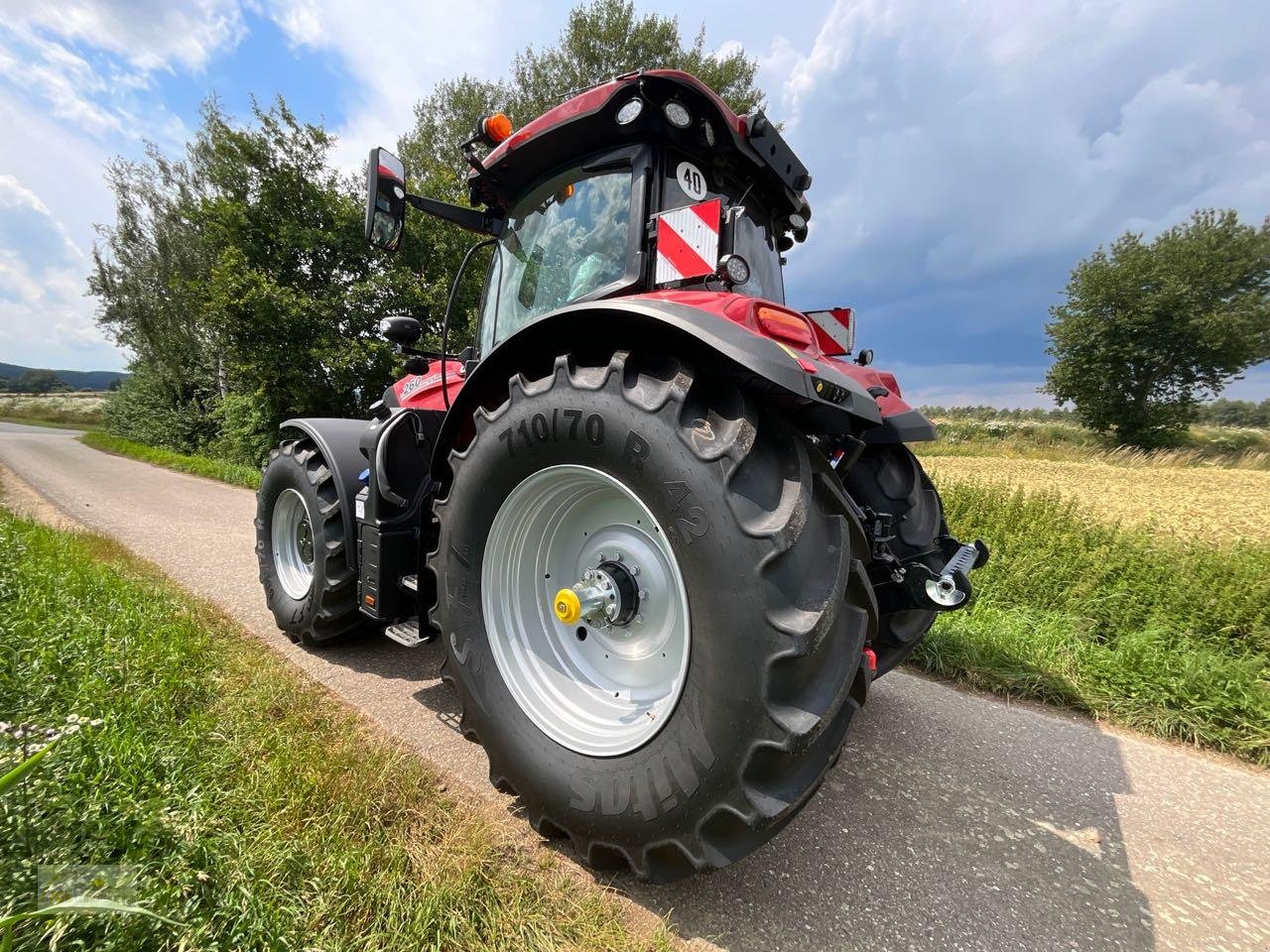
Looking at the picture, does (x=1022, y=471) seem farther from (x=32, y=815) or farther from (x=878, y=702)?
(x=32, y=815)

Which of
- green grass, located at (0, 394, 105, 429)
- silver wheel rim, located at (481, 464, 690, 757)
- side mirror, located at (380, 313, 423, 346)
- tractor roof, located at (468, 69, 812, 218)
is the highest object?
tractor roof, located at (468, 69, 812, 218)

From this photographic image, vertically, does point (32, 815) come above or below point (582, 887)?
above

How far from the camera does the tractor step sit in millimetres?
2156

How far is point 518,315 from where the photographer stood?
238cm

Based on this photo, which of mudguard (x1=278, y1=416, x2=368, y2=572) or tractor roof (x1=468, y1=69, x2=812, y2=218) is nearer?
tractor roof (x1=468, y1=69, x2=812, y2=218)

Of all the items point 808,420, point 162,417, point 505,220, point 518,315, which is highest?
point 505,220

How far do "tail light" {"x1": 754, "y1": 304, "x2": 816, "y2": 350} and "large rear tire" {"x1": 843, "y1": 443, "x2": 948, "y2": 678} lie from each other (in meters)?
0.86

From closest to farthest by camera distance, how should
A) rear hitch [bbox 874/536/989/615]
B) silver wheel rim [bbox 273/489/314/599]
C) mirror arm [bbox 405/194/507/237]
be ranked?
rear hitch [bbox 874/536/989/615]
mirror arm [bbox 405/194/507/237]
silver wheel rim [bbox 273/489/314/599]

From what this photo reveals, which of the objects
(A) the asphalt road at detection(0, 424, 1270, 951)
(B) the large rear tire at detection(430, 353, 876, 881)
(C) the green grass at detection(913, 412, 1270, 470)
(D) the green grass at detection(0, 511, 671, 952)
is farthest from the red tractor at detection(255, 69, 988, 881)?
(C) the green grass at detection(913, 412, 1270, 470)

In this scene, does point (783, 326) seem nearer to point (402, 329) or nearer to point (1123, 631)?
point (402, 329)

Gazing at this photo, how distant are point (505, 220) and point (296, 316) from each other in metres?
10.7

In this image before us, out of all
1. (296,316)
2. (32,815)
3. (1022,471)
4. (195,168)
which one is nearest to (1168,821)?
(32,815)

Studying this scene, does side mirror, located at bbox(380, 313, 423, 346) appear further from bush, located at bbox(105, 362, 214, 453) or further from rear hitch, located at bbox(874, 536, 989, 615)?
bush, located at bbox(105, 362, 214, 453)

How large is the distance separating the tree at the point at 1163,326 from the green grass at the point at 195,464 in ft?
87.0
